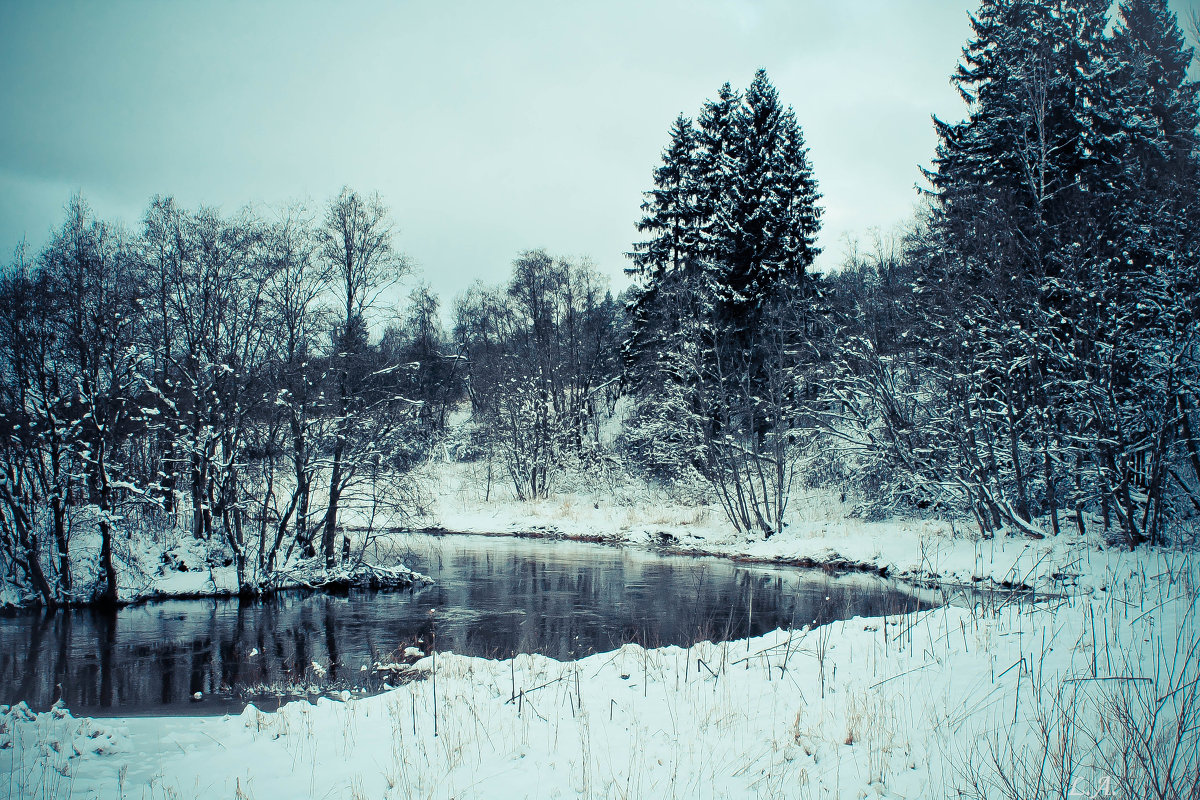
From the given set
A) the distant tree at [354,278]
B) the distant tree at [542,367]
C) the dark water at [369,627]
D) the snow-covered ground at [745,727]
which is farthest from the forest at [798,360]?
the distant tree at [542,367]

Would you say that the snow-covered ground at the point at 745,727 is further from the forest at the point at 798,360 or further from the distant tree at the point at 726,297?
the distant tree at the point at 726,297

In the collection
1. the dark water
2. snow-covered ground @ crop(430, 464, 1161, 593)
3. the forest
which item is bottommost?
the dark water

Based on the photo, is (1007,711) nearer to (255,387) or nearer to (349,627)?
(349,627)

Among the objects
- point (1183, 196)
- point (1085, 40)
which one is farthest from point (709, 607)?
point (1085, 40)

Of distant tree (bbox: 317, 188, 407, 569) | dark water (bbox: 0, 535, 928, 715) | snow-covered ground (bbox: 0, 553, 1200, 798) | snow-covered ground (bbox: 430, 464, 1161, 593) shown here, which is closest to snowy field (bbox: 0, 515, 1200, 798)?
snow-covered ground (bbox: 0, 553, 1200, 798)

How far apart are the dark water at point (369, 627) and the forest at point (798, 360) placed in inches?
105

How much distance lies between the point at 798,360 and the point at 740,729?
19.4 metres

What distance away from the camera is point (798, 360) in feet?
75.6

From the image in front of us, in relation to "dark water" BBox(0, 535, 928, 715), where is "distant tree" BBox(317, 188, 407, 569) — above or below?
above

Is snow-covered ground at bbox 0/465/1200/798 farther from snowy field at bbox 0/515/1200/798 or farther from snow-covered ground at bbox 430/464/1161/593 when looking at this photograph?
snow-covered ground at bbox 430/464/1161/593

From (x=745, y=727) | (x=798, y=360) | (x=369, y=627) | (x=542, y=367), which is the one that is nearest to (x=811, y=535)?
(x=798, y=360)

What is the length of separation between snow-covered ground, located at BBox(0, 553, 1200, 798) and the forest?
8168 mm

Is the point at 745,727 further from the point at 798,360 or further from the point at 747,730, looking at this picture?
the point at 798,360

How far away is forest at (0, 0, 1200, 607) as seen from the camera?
13.0 m
